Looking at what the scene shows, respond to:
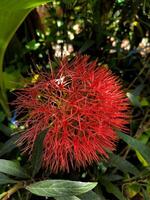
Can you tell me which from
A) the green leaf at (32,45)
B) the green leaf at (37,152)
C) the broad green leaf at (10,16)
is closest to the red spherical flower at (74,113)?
the green leaf at (37,152)

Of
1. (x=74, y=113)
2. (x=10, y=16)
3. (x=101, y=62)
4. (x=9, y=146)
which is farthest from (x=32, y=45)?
(x=74, y=113)

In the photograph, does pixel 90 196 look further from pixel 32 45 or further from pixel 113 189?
pixel 32 45

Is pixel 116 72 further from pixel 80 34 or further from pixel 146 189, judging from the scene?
pixel 146 189

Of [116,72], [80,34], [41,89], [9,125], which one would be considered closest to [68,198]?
[41,89]

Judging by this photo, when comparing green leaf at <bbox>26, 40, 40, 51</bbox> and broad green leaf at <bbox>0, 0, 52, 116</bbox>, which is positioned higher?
green leaf at <bbox>26, 40, 40, 51</bbox>

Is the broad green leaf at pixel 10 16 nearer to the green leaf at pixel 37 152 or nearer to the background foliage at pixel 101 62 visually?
the background foliage at pixel 101 62

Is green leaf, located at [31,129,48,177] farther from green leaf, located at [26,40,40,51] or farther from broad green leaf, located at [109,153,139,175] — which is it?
green leaf, located at [26,40,40,51]

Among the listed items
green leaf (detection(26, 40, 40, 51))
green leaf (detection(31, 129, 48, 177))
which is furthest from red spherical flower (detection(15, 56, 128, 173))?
green leaf (detection(26, 40, 40, 51))
